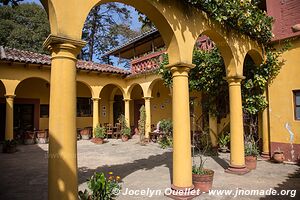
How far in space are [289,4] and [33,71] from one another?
40.0 ft

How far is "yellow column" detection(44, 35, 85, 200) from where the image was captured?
3.21 meters

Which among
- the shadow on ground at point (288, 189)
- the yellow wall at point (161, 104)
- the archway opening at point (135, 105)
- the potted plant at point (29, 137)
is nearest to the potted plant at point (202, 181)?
the shadow on ground at point (288, 189)

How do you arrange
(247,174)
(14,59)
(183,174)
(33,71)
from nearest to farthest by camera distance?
(183,174) < (247,174) < (14,59) < (33,71)

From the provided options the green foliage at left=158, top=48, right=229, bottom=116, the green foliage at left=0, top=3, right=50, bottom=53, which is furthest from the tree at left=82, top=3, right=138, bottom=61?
the green foliage at left=158, top=48, right=229, bottom=116

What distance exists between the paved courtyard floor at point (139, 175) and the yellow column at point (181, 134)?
1.73ft

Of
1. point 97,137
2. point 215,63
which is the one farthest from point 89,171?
point 97,137

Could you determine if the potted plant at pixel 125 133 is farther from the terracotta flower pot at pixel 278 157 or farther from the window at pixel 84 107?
the terracotta flower pot at pixel 278 157

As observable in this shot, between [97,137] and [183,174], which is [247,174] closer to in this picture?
[183,174]

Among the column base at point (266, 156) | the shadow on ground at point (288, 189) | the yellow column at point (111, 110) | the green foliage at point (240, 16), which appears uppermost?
the green foliage at point (240, 16)

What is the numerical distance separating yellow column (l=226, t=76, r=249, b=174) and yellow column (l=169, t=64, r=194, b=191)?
7.88 feet

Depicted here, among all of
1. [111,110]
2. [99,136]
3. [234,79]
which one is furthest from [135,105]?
[234,79]

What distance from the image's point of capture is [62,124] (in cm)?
325

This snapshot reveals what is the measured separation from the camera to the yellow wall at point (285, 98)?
786 centimetres

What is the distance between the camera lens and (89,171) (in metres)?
7.19
